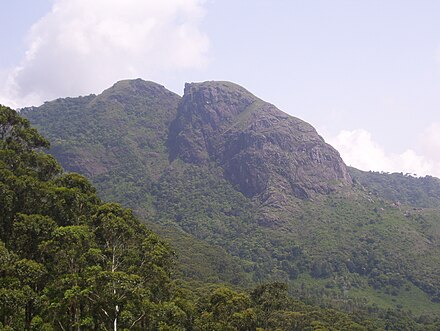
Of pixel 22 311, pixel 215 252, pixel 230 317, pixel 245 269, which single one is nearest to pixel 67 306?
pixel 22 311

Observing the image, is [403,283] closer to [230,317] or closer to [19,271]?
[230,317]

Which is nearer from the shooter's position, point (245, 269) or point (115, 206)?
point (115, 206)

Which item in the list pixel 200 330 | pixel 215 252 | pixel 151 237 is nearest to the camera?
pixel 151 237

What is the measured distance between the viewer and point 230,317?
5588 cm

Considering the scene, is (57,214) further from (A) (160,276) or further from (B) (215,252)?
(B) (215,252)

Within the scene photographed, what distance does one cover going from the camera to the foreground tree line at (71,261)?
3112cm

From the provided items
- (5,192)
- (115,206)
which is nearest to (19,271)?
(5,192)

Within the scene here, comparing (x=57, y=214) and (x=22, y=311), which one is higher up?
(x=57, y=214)

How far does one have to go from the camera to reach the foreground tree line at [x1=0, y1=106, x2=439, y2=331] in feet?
102

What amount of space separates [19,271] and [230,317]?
103 ft

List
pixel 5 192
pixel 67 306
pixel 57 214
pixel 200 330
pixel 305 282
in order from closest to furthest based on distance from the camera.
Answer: pixel 67 306, pixel 5 192, pixel 57 214, pixel 200 330, pixel 305 282

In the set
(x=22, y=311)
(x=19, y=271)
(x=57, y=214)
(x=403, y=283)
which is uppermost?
(x=403, y=283)

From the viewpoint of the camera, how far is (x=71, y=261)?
33750mm

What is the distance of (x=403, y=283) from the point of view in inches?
7185
